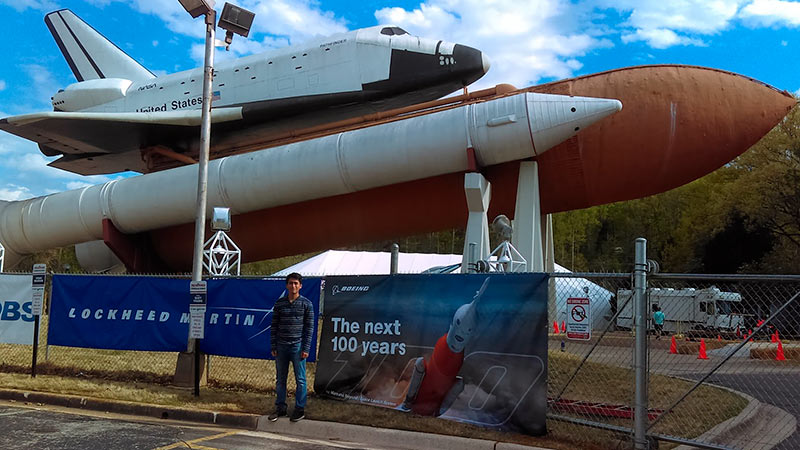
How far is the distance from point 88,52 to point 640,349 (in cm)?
2195

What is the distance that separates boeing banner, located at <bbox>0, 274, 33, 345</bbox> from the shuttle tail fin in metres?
12.6

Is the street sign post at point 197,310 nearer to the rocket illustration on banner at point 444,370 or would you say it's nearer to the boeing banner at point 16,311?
the rocket illustration on banner at point 444,370

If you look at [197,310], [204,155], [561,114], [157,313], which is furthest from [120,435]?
[561,114]

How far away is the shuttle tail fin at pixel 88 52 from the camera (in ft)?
69.1

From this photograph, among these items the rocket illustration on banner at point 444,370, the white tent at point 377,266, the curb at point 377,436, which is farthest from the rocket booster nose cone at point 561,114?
the white tent at point 377,266

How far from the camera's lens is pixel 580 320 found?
6152 mm

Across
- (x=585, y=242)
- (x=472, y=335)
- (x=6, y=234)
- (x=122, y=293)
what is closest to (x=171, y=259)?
(x=6, y=234)

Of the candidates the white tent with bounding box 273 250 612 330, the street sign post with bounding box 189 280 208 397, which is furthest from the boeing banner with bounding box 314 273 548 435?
the white tent with bounding box 273 250 612 330

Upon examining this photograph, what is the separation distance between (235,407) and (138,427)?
1177 millimetres

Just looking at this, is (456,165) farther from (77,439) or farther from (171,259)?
(171,259)

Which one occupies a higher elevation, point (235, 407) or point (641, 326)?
point (641, 326)

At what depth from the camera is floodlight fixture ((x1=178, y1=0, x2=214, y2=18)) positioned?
8.98 metres

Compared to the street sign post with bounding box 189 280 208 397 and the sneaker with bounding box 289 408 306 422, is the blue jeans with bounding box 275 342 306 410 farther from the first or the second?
the street sign post with bounding box 189 280 208 397

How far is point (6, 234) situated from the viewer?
676 inches
